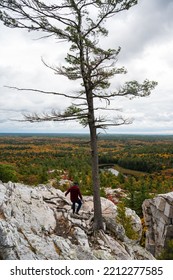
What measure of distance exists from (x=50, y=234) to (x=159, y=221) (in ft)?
48.7

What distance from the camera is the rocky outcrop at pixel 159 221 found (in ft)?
69.1

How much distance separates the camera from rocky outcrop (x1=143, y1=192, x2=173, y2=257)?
69.1ft

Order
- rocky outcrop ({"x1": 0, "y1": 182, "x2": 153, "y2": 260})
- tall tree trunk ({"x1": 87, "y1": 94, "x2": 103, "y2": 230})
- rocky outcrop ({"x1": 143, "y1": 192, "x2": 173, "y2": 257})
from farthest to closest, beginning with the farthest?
rocky outcrop ({"x1": 143, "y1": 192, "x2": 173, "y2": 257})
tall tree trunk ({"x1": 87, "y1": 94, "x2": 103, "y2": 230})
rocky outcrop ({"x1": 0, "y1": 182, "x2": 153, "y2": 260})

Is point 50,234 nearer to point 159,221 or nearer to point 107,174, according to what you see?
point 159,221

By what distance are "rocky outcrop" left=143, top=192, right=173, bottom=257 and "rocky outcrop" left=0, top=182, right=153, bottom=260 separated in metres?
9.07

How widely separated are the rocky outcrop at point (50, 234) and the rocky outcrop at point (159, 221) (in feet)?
29.8

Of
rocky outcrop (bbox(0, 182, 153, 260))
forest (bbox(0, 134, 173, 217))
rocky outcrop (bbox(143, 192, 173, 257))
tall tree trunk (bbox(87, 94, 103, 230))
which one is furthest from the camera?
forest (bbox(0, 134, 173, 217))

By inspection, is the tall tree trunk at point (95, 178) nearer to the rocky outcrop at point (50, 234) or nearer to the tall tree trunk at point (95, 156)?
the tall tree trunk at point (95, 156)

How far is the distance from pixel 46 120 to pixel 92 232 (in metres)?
5.69

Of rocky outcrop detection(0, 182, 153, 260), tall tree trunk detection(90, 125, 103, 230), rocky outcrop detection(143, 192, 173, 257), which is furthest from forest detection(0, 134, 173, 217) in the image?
rocky outcrop detection(143, 192, 173, 257)

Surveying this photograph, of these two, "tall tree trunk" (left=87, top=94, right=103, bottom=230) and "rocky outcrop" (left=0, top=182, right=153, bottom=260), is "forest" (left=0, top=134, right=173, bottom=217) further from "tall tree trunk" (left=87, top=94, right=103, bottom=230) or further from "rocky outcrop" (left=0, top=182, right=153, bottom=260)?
"rocky outcrop" (left=0, top=182, right=153, bottom=260)

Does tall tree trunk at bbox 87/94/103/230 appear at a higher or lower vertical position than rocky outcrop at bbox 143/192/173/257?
higher

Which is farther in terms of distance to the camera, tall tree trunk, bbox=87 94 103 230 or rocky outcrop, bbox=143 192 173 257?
rocky outcrop, bbox=143 192 173 257

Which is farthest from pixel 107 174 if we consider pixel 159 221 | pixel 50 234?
pixel 50 234
